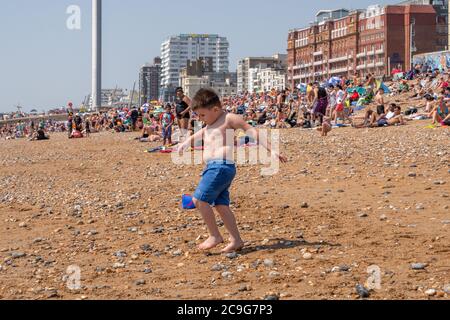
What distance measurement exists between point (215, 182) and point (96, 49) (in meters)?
117

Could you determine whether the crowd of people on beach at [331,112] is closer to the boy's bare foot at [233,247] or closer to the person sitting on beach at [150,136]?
the person sitting on beach at [150,136]

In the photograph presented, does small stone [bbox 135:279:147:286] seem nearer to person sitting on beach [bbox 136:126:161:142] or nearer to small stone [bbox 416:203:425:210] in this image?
small stone [bbox 416:203:425:210]

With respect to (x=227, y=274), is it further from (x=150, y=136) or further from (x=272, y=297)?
(x=150, y=136)

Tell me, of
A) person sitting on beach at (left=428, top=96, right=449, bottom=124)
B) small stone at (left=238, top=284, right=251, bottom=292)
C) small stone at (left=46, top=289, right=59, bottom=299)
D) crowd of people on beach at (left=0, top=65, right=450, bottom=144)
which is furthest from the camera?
person sitting on beach at (left=428, top=96, right=449, bottom=124)

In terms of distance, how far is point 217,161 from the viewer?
7199mm

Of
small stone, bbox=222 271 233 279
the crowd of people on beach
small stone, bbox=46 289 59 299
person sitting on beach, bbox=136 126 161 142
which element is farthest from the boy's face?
person sitting on beach, bbox=136 126 161 142

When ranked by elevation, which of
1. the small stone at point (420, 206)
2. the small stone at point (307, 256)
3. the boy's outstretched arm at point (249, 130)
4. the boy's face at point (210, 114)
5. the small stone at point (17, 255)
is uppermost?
the boy's face at point (210, 114)

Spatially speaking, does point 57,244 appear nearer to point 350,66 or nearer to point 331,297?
point 331,297

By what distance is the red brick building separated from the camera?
116062 mm

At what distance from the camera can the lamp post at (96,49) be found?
386 ft

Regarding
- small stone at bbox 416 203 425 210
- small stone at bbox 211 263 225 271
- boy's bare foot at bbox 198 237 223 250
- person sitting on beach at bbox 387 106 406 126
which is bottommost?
small stone at bbox 211 263 225 271

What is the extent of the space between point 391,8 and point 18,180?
109 metres

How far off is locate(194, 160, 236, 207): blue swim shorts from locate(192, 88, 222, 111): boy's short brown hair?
0.56m

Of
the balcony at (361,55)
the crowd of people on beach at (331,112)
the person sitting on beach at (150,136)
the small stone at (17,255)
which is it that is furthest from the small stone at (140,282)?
the balcony at (361,55)
